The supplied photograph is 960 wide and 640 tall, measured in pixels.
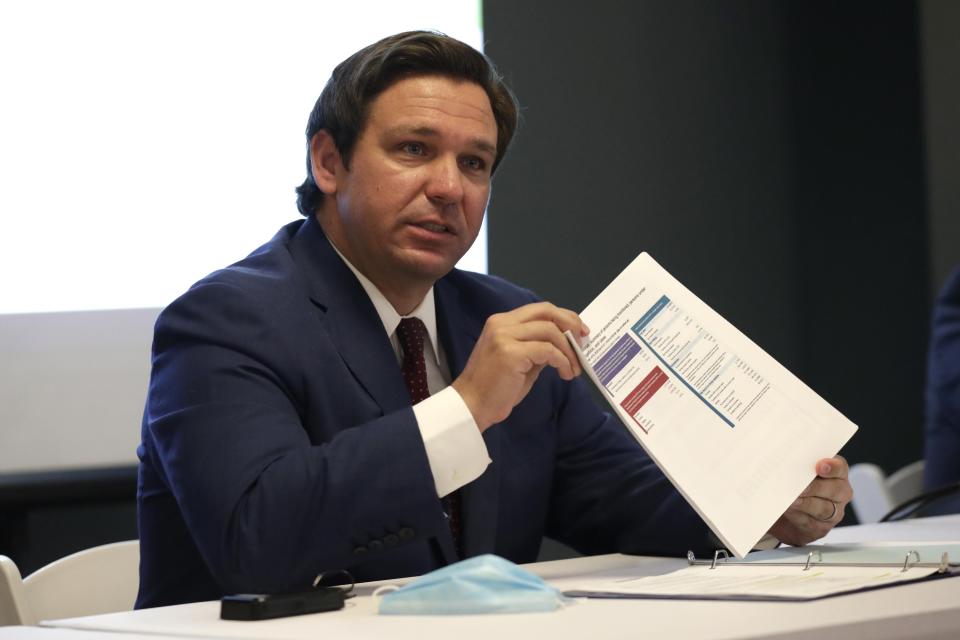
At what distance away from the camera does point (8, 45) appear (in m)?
3.00

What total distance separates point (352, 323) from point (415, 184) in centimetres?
26

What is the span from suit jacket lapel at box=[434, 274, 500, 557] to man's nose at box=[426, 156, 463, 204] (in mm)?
233

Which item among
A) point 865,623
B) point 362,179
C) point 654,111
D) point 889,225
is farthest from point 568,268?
point 865,623

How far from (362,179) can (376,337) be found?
11.6 inches

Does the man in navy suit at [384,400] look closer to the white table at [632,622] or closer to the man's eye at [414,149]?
the man's eye at [414,149]

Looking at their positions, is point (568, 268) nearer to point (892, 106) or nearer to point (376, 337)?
point (892, 106)

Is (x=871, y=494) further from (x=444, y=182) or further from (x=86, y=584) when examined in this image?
(x=86, y=584)

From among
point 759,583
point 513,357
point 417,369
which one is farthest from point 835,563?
point 417,369

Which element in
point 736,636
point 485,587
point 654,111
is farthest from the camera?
point 654,111

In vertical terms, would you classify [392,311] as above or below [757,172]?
below

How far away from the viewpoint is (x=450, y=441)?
1529 mm

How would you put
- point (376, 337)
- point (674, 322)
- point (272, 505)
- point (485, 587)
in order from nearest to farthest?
point (485, 587) → point (272, 505) → point (674, 322) → point (376, 337)

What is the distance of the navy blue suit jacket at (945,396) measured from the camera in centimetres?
316

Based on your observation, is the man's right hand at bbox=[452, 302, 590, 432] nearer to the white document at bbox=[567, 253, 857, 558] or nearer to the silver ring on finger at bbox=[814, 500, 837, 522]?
the white document at bbox=[567, 253, 857, 558]
